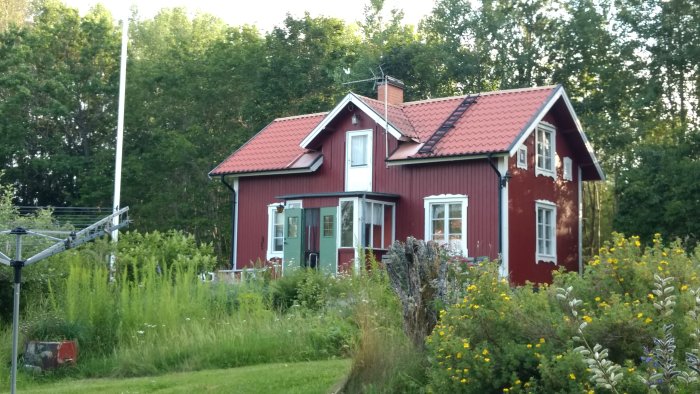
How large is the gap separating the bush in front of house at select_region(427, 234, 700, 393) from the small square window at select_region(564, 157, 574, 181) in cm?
1894

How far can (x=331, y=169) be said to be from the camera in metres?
26.9

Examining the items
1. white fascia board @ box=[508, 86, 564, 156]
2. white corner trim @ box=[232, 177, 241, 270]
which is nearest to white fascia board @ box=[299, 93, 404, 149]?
white corner trim @ box=[232, 177, 241, 270]

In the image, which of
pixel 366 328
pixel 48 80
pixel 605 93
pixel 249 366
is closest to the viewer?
pixel 366 328

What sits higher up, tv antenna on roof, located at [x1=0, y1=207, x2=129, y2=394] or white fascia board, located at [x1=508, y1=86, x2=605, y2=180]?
white fascia board, located at [x1=508, y1=86, x2=605, y2=180]

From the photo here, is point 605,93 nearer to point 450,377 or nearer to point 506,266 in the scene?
point 506,266

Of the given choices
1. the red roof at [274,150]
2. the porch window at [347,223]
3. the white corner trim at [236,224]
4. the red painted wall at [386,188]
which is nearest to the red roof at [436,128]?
the red roof at [274,150]

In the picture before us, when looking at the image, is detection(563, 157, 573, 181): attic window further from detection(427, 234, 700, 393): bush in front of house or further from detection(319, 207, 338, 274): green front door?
detection(427, 234, 700, 393): bush in front of house

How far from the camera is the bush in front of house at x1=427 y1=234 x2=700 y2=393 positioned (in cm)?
691

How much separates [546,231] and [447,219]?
350cm

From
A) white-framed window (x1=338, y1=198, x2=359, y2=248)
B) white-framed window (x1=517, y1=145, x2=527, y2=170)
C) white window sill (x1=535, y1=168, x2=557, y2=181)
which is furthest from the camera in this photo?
white window sill (x1=535, y1=168, x2=557, y2=181)

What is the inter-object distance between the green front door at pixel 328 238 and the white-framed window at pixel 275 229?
6.40 feet

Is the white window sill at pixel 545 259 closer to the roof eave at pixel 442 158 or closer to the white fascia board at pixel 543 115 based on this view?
the white fascia board at pixel 543 115

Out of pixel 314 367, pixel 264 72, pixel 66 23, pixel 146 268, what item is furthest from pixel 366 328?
pixel 66 23

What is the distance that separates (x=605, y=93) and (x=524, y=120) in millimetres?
12893
